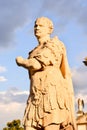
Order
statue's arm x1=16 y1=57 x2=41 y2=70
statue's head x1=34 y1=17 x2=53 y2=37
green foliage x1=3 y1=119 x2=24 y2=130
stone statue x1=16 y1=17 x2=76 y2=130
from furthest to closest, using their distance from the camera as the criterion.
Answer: green foliage x1=3 y1=119 x2=24 y2=130 → statue's head x1=34 y1=17 x2=53 y2=37 → statue's arm x1=16 y1=57 x2=41 y2=70 → stone statue x1=16 y1=17 x2=76 y2=130

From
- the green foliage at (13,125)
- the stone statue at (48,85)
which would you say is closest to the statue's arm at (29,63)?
the stone statue at (48,85)

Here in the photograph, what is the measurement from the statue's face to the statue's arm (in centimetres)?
80

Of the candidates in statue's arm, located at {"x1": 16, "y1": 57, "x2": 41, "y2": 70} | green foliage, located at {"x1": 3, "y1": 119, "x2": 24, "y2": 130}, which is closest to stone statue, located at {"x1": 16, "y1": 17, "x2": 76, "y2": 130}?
statue's arm, located at {"x1": 16, "y1": 57, "x2": 41, "y2": 70}

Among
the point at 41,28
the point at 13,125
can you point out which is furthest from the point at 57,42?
the point at 13,125

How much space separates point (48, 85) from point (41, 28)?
1.51 metres

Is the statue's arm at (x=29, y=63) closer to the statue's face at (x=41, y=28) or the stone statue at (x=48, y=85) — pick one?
the stone statue at (x=48, y=85)

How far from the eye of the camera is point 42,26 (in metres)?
11.6

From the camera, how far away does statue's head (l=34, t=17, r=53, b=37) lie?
38.1ft

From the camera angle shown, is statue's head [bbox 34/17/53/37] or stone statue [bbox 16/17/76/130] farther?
statue's head [bbox 34/17/53/37]

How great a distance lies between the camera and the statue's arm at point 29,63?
11094 millimetres

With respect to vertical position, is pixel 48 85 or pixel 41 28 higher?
pixel 41 28

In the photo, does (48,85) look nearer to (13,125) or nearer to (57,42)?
(57,42)

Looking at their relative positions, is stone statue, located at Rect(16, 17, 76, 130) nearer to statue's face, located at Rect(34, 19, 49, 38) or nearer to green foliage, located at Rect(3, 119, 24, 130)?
statue's face, located at Rect(34, 19, 49, 38)

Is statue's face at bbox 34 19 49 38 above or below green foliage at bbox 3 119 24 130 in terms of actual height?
below
